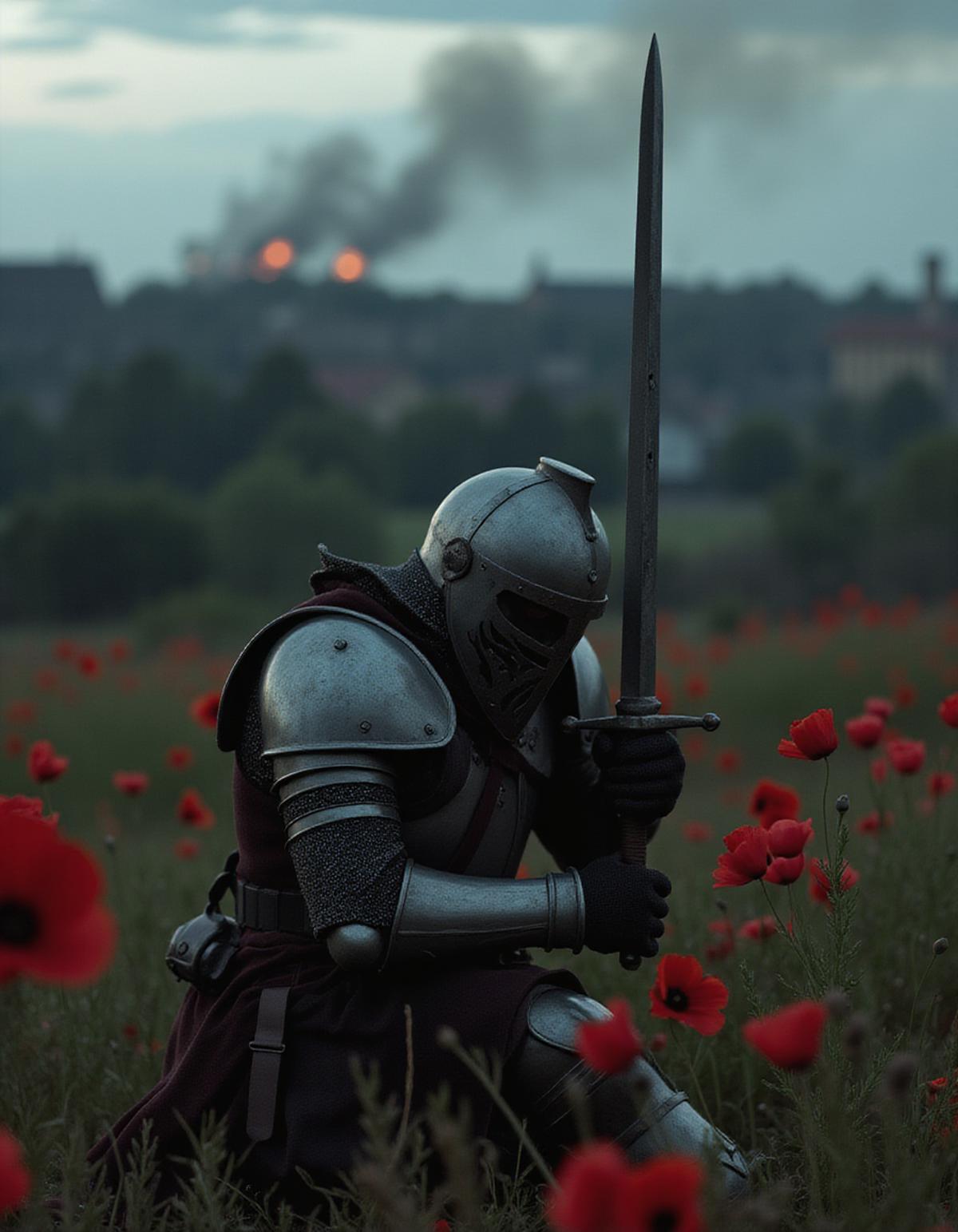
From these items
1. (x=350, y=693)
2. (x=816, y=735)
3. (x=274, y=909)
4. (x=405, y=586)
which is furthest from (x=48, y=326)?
(x=816, y=735)

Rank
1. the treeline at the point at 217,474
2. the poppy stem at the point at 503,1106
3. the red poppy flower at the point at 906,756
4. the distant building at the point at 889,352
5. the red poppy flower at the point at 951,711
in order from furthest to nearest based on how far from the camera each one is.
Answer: the distant building at the point at 889,352 < the treeline at the point at 217,474 < the red poppy flower at the point at 906,756 < the red poppy flower at the point at 951,711 < the poppy stem at the point at 503,1106

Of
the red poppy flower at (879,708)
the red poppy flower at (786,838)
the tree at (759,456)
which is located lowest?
the tree at (759,456)

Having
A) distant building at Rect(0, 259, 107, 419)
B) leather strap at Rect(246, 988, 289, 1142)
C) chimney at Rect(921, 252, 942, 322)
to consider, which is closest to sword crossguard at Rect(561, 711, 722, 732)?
leather strap at Rect(246, 988, 289, 1142)

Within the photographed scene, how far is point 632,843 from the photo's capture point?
359cm

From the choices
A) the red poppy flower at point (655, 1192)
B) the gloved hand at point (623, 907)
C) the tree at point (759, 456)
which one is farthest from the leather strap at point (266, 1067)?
the tree at point (759, 456)

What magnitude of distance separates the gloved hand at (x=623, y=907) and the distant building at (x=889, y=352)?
3910 inches

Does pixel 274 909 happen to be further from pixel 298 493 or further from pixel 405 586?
pixel 298 493

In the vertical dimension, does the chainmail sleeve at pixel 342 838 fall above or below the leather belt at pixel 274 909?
above

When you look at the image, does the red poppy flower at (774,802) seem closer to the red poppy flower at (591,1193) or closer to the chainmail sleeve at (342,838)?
the chainmail sleeve at (342,838)

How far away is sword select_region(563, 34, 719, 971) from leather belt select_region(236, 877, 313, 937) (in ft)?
2.18

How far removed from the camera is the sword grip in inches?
141

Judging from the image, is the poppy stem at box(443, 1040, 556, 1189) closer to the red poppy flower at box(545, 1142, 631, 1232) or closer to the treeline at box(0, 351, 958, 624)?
the red poppy flower at box(545, 1142, 631, 1232)

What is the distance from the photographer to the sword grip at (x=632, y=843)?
141 inches

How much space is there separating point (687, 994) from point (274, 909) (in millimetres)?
882
